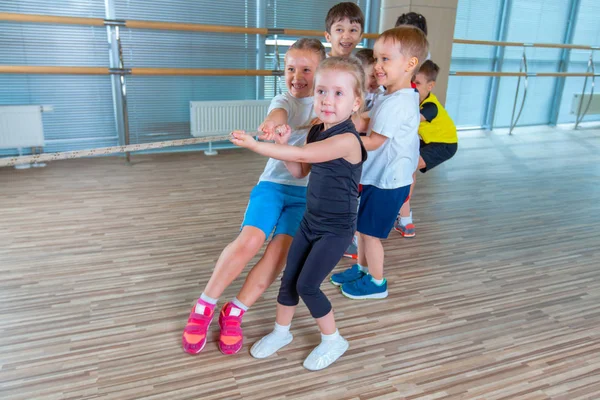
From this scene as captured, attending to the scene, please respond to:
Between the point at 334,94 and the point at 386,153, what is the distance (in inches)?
21.2

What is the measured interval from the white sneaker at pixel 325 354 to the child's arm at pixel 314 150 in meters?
0.61

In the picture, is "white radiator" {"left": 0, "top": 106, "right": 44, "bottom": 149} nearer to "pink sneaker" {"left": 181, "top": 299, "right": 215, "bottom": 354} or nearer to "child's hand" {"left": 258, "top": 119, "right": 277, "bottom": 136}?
"pink sneaker" {"left": 181, "top": 299, "right": 215, "bottom": 354}

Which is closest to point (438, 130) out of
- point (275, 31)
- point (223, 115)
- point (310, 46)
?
point (310, 46)

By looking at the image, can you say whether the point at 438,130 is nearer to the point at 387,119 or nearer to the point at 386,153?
the point at 386,153

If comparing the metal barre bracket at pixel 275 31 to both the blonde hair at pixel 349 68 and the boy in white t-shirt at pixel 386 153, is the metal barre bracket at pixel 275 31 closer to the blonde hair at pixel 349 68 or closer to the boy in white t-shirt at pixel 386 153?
the boy in white t-shirt at pixel 386 153

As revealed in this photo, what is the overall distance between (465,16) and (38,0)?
427cm

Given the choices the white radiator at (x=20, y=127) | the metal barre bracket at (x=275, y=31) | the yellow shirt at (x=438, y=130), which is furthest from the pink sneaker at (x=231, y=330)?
the metal barre bracket at (x=275, y=31)

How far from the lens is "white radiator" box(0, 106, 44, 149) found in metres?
3.64

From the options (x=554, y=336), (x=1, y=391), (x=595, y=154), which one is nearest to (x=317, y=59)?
(x=554, y=336)

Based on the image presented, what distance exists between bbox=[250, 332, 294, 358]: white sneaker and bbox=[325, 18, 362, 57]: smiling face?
1097 mm

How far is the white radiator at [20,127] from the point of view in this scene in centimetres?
364

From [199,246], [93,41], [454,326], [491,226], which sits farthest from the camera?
[93,41]

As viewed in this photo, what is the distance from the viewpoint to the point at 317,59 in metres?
1.67

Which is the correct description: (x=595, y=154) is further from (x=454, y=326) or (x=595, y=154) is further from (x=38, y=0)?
(x=38, y=0)
